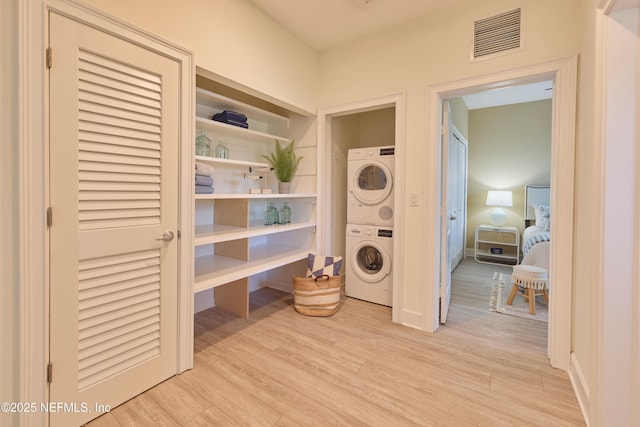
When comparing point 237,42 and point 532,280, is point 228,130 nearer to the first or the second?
point 237,42

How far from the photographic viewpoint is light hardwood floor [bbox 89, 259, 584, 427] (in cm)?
150

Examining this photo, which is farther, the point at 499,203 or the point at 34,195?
the point at 499,203

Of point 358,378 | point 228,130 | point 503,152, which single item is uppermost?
point 503,152

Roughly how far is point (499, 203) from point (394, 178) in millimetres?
3331

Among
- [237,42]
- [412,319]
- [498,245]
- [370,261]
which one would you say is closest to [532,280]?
[412,319]

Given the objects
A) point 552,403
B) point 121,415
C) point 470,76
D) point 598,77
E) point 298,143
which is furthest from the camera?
point 298,143

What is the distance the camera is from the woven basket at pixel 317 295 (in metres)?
2.70

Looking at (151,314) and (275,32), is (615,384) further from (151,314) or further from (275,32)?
(275,32)

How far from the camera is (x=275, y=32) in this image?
2.55m

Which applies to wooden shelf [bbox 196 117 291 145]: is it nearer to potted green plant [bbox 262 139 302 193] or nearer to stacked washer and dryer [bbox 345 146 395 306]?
potted green plant [bbox 262 139 302 193]

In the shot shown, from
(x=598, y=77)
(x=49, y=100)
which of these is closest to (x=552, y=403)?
(x=598, y=77)

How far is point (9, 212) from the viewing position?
4.10ft

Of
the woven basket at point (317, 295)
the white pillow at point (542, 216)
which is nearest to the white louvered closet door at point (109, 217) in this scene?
the woven basket at point (317, 295)

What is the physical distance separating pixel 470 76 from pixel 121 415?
10.6 ft
